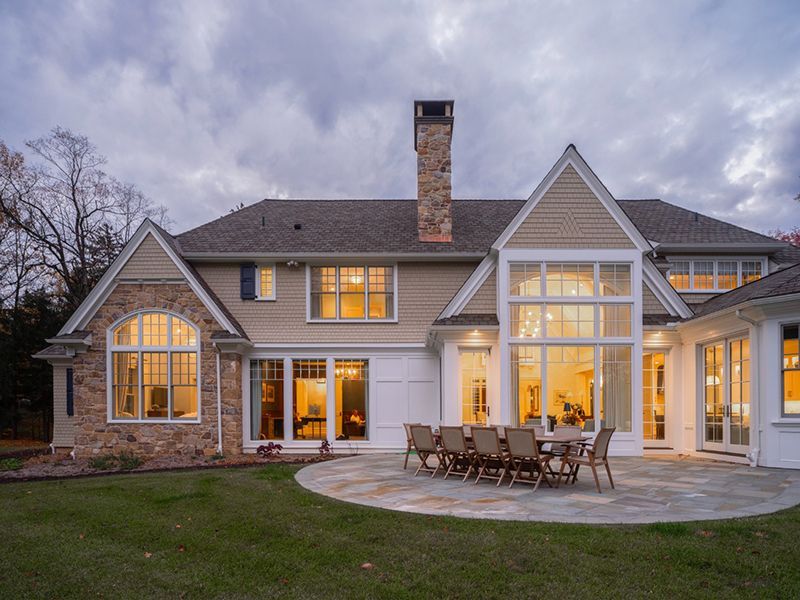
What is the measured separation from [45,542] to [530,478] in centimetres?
687

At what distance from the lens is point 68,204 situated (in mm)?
24422

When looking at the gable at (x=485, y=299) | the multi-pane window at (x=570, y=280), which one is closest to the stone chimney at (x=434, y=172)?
the gable at (x=485, y=299)

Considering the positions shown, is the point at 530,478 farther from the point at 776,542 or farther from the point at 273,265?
the point at 273,265

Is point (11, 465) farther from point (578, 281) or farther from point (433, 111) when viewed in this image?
point (433, 111)

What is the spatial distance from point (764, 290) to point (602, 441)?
5.16m

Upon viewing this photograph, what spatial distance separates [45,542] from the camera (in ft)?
19.3

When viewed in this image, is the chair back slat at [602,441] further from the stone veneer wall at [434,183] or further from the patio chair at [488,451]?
the stone veneer wall at [434,183]

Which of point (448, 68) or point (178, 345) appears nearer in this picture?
point (178, 345)

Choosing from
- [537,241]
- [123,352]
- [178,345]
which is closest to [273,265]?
[178,345]

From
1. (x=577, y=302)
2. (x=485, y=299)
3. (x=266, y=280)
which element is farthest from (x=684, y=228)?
(x=266, y=280)

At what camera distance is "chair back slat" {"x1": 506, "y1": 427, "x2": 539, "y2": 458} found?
319 inches

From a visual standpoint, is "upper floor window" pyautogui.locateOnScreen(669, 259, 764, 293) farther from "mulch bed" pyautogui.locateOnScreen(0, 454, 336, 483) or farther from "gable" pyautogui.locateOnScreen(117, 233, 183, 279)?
"gable" pyautogui.locateOnScreen(117, 233, 183, 279)

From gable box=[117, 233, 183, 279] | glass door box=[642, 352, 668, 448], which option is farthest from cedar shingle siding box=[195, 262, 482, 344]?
glass door box=[642, 352, 668, 448]

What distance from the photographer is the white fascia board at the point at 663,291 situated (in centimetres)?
1277
